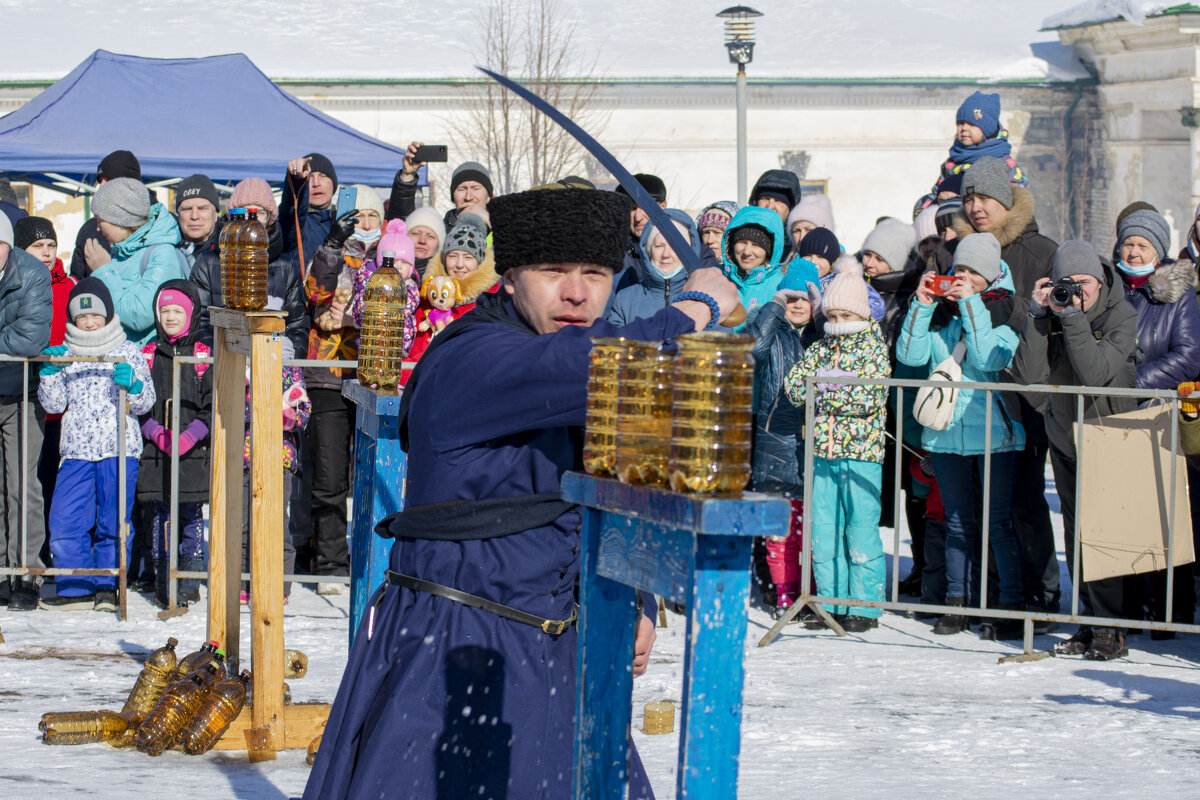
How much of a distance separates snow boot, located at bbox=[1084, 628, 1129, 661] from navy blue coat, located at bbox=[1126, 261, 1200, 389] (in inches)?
45.7

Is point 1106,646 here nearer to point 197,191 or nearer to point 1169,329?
point 1169,329

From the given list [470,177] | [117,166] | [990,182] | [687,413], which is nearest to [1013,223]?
[990,182]

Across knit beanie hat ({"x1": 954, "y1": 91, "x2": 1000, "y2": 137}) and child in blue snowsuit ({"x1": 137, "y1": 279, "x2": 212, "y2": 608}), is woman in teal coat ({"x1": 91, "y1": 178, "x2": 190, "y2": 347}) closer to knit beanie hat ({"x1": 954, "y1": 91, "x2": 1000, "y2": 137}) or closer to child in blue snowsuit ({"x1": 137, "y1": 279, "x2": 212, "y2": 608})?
child in blue snowsuit ({"x1": 137, "y1": 279, "x2": 212, "y2": 608})

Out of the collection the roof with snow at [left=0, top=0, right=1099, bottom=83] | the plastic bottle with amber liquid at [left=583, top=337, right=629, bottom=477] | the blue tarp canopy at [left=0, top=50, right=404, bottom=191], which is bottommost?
the plastic bottle with amber liquid at [left=583, top=337, right=629, bottom=477]

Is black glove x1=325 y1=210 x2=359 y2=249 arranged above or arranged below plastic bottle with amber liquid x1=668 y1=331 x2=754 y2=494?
above

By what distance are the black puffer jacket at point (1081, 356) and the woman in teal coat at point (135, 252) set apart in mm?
4653

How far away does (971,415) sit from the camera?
678 cm

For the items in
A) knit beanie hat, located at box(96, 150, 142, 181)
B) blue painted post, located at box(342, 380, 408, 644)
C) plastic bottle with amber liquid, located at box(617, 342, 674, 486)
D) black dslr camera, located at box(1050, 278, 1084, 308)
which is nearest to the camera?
plastic bottle with amber liquid, located at box(617, 342, 674, 486)

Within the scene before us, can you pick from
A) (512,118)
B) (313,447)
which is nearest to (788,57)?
(512,118)

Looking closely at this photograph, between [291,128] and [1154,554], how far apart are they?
31.8 ft

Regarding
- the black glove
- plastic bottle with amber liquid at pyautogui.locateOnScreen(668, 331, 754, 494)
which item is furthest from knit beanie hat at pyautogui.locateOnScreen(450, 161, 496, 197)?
plastic bottle with amber liquid at pyautogui.locateOnScreen(668, 331, 754, 494)

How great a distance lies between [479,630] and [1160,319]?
16.2 ft

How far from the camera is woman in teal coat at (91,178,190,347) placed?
25.8 feet

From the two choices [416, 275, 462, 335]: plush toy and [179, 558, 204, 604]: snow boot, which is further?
[179, 558, 204, 604]: snow boot
